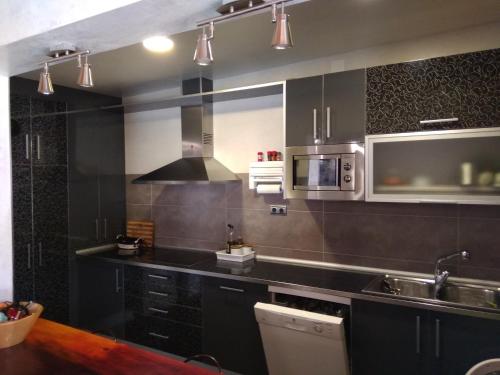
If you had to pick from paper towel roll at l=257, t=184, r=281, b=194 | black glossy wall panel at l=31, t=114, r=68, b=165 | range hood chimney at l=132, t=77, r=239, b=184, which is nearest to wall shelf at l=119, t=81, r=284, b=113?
range hood chimney at l=132, t=77, r=239, b=184

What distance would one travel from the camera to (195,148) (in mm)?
3365

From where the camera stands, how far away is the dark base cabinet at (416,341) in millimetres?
1906

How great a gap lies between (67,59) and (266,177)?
1.66 meters

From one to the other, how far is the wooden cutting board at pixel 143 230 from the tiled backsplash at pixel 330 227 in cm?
7

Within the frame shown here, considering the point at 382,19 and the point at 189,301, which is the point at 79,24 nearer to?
the point at 382,19

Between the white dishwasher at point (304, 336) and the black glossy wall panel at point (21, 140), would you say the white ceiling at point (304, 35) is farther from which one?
the white dishwasher at point (304, 336)

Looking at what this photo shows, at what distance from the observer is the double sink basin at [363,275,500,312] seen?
2.26 m

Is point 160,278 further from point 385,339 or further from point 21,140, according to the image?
point 385,339

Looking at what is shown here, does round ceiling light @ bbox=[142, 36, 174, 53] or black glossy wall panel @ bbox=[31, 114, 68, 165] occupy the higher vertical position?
round ceiling light @ bbox=[142, 36, 174, 53]

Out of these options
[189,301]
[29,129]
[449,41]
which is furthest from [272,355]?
[29,129]

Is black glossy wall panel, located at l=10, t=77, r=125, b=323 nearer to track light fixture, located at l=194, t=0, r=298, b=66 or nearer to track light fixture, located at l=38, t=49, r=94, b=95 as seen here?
track light fixture, located at l=38, t=49, r=94, b=95

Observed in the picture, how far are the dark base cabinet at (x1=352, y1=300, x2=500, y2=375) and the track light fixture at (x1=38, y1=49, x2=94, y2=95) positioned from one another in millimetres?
1884

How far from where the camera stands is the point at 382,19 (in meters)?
2.13

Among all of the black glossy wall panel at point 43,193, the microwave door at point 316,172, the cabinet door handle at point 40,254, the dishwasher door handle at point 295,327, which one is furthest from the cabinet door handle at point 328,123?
the cabinet door handle at point 40,254
